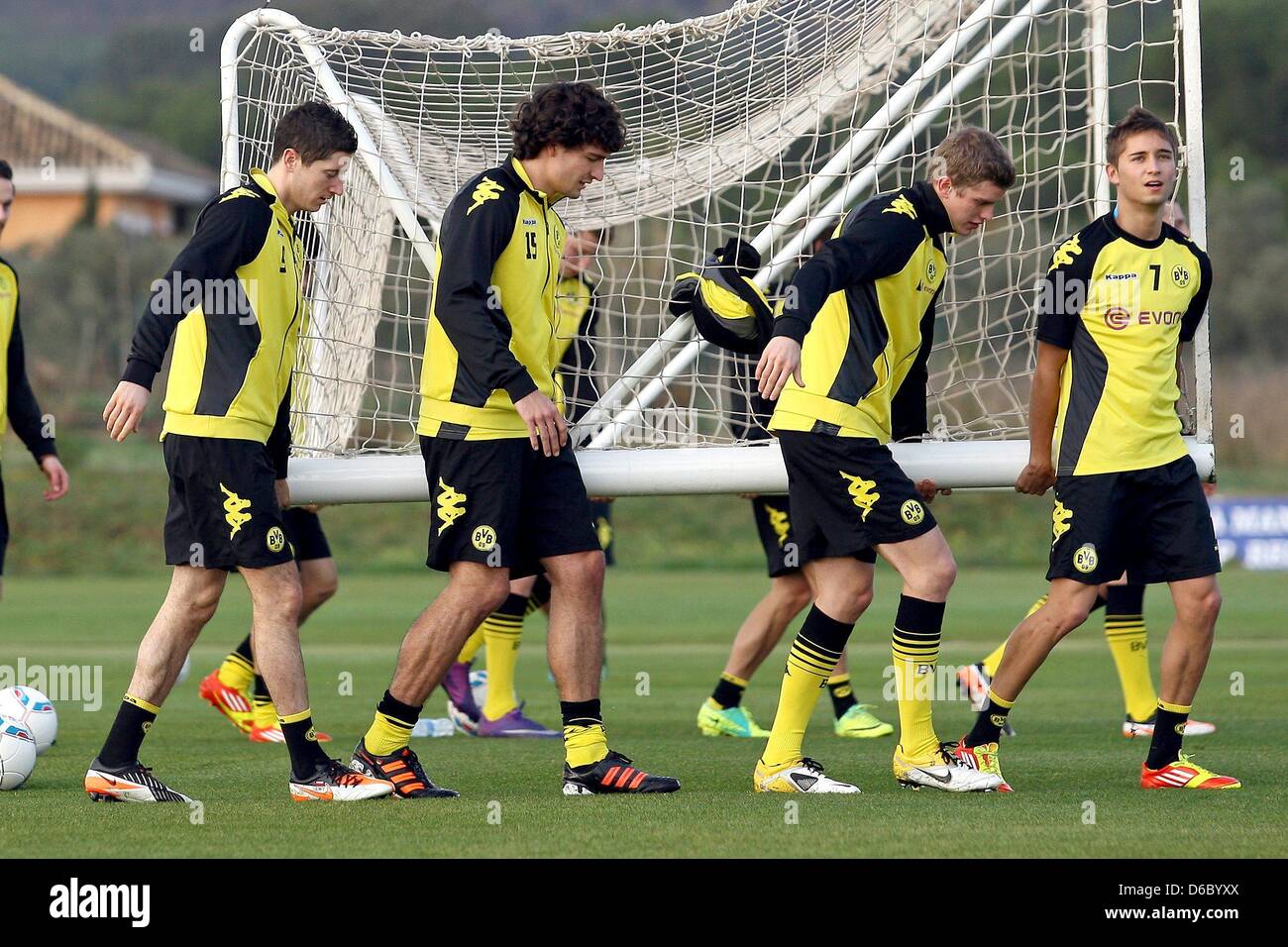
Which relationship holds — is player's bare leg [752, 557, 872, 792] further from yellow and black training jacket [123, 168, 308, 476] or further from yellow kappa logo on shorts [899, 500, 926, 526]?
yellow and black training jacket [123, 168, 308, 476]

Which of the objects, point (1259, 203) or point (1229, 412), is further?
point (1259, 203)

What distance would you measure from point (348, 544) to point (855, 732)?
67.3 feet

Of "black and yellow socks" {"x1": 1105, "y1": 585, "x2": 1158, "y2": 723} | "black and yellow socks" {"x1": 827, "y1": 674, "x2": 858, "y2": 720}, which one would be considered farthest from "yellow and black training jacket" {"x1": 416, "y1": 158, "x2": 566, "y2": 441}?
"black and yellow socks" {"x1": 1105, "y1": 585, "x2": 1158, "y2": 723}

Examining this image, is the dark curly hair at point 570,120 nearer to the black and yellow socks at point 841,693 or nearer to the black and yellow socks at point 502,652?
the black and yellow socks at point 502,652

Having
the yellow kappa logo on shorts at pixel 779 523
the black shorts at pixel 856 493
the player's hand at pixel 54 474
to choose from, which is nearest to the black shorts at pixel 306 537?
the player's hand at pixel 54 474

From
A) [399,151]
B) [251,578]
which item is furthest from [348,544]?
[251,578]

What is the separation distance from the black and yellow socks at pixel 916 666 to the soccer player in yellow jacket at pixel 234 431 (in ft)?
5.81

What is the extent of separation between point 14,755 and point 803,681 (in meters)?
2.79

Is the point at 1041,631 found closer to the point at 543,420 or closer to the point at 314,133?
the point at 543,420

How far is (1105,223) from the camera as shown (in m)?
6.15

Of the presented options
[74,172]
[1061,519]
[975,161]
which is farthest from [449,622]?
[74,172]

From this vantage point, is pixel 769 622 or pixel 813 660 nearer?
pixel 813 660

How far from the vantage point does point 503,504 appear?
19.0ft

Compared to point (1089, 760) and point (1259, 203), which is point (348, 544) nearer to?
point (1089, 760)
